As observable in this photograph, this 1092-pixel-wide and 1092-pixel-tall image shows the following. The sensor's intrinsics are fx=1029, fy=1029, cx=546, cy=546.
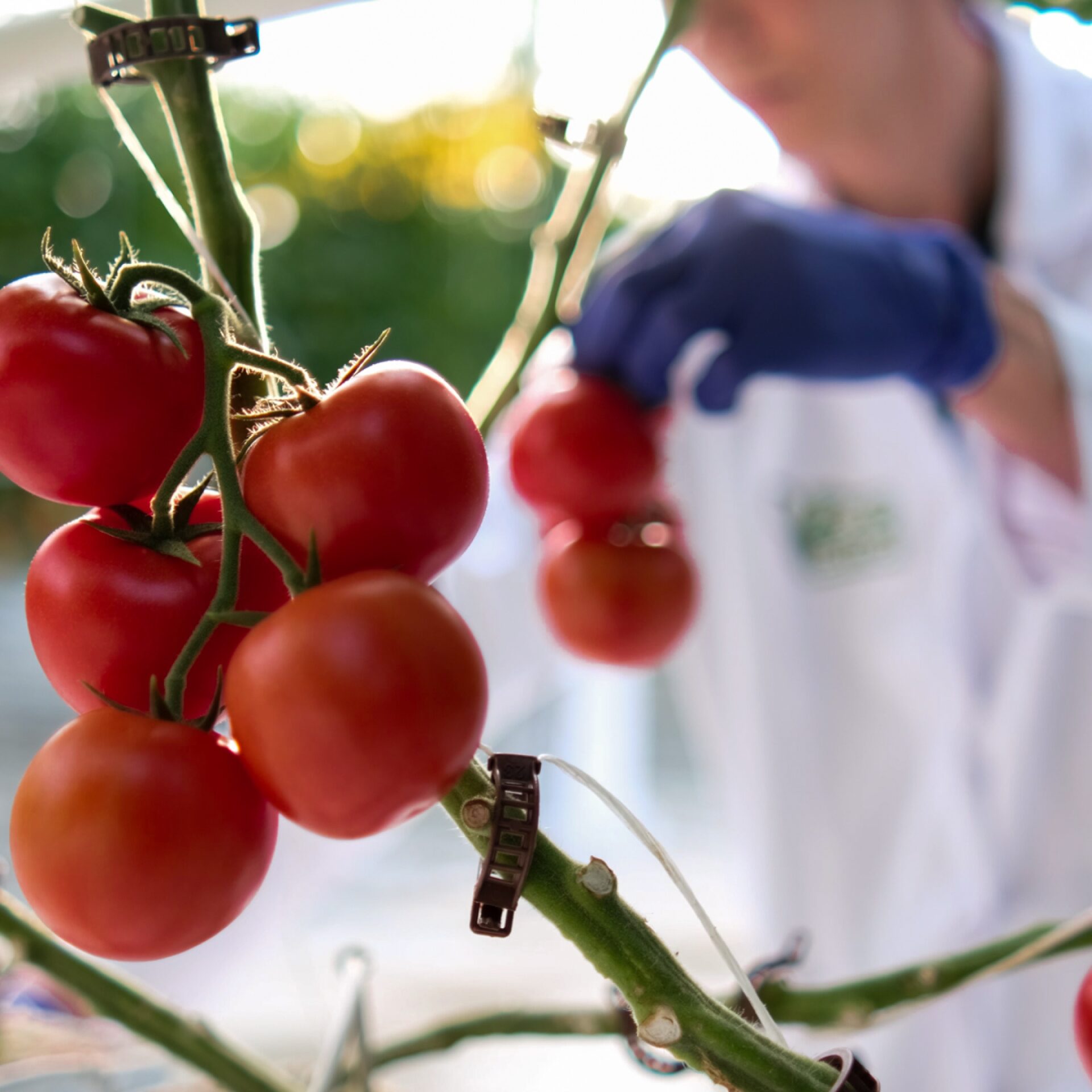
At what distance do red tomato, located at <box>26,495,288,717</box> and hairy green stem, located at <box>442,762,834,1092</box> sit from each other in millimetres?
55

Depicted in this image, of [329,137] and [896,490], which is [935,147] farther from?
[329,137]

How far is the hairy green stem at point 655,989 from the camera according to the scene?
0.17 meters

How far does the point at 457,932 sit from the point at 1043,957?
214cm

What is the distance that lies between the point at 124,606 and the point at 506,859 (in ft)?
0.27

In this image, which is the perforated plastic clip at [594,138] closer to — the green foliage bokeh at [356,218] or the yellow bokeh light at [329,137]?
the green foliage bokeh at [356,218]

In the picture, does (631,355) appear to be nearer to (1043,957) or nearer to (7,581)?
(1043,957)

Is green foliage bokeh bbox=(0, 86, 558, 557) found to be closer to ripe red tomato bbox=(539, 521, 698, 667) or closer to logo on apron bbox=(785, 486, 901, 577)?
logo on apron bbox=(785, 486, 901, 577)

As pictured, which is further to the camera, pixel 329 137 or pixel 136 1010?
pixel 329 137

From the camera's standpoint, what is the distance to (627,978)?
17 cm

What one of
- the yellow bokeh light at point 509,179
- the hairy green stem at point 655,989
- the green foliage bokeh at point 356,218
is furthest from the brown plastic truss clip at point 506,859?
the yellow bokeh light at point 509,179

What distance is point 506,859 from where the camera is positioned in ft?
0.53

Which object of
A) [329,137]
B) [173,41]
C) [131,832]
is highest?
[173,41]

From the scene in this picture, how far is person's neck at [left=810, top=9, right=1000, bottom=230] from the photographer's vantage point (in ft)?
2.73

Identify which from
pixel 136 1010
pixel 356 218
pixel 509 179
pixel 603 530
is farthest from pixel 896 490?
pixel 356 218
